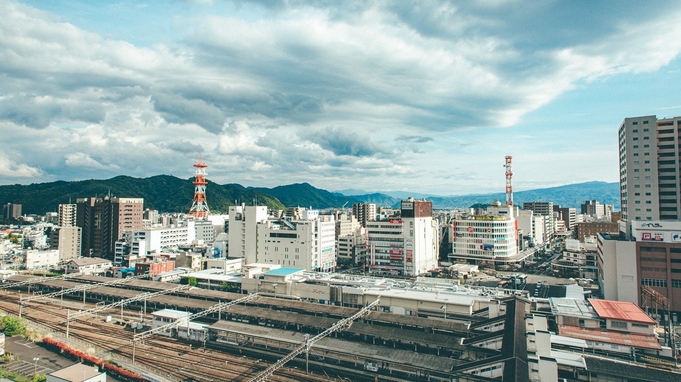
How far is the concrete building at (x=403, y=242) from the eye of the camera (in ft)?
162

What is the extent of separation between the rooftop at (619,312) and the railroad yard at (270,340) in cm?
795

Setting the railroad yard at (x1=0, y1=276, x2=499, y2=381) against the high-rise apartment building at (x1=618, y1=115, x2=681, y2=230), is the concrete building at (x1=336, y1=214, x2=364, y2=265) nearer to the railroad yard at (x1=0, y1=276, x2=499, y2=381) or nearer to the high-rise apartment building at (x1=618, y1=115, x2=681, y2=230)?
the railroad yard at (x1=0, y1=276, x2=499, y2=381)

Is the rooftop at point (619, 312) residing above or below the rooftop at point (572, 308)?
above

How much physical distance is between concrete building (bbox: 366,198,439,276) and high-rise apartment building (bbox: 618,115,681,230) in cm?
2216

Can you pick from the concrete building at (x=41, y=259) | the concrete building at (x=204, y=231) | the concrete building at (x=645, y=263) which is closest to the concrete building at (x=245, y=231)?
the concrete building at (x=204, y=231)

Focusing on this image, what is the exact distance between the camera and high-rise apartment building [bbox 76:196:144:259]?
62.9 meters

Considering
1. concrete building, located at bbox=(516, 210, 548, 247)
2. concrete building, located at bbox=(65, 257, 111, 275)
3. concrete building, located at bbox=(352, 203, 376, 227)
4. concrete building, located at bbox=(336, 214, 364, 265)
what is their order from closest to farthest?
concrete building, located at bbox=(65, 257, 111, 275)
concrete building, located at bbox=(336, 214, 364, 265)
concrete building, located at bbox=(516, 210, 548, 247)
concrete building, located at bbox=(352, 203, 376, 227)

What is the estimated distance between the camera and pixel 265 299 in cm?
3297

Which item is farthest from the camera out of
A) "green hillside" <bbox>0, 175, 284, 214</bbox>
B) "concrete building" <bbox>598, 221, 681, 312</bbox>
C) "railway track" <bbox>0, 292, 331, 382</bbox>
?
"green hillside" <bbox>0, 175, 284, 214</bbox>

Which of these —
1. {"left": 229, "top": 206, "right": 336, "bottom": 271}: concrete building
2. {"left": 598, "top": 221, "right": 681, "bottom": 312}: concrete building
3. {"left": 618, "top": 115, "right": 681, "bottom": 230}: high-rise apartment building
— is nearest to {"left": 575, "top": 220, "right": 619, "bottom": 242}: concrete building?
{"left": 618, "top": 115, "right": 681, "bottom": 230}: high-rise apartment building

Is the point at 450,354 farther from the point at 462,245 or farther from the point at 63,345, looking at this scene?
the point at 462,245

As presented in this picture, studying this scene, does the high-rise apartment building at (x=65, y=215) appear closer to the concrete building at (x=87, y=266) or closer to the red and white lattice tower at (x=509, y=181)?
the concrete building at (x=87, y=266)

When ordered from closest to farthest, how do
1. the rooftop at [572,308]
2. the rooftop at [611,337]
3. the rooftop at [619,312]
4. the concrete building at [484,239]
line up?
1. the rooftop at [611,337]
2. the rooftop at [619,312]
3. the rooftop at [572,308]
4. the concrete building at [484,239]

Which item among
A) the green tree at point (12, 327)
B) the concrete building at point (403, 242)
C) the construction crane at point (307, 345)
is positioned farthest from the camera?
the concrete building at point (403, 242)
